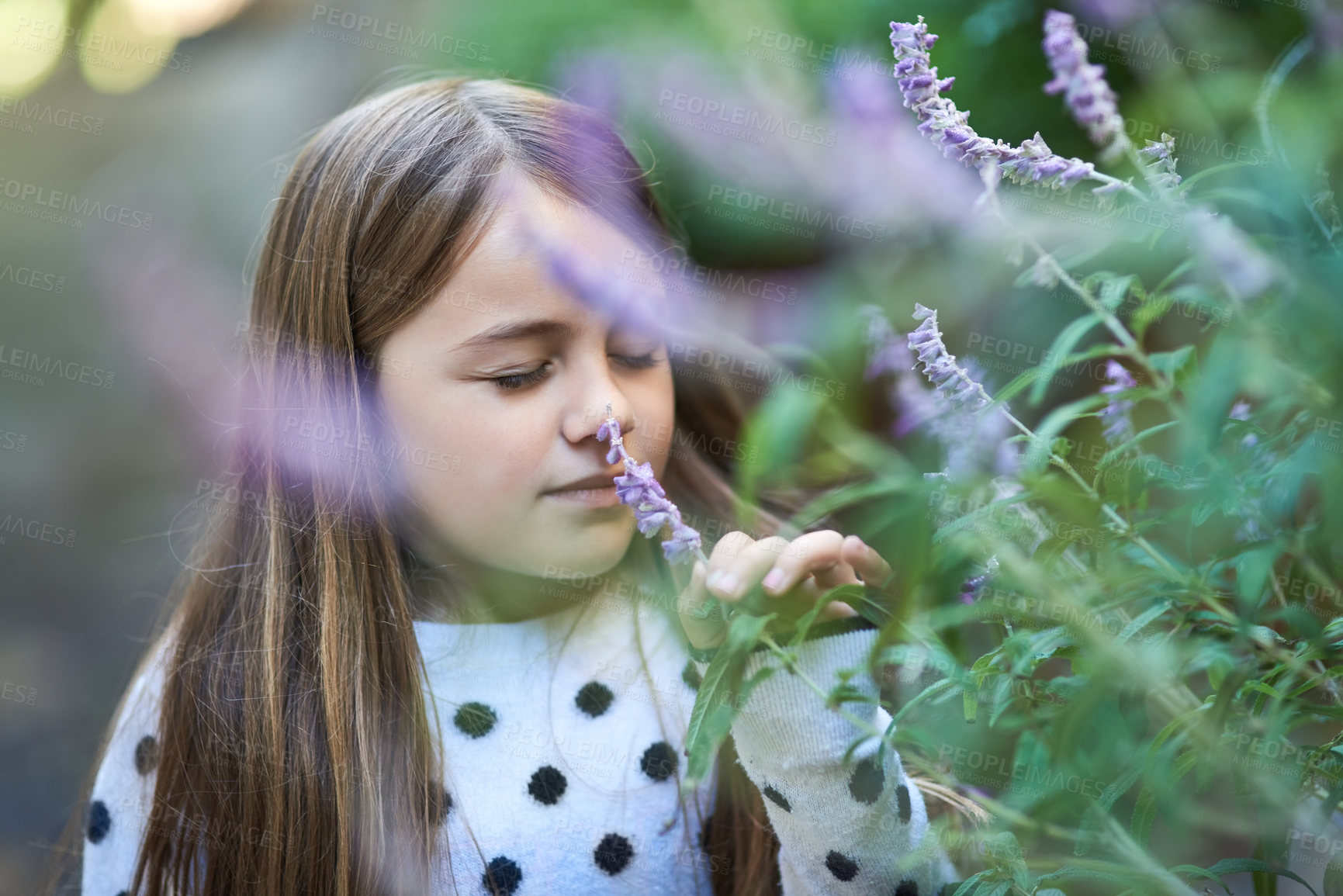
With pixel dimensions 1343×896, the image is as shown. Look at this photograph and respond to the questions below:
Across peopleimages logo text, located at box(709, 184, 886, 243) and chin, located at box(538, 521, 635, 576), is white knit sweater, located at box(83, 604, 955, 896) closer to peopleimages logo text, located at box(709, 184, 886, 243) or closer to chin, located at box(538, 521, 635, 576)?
chin, located at box(538, 521, 635, 576)

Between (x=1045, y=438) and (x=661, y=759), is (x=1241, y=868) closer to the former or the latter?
(x=1045, y=438)

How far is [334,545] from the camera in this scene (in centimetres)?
103

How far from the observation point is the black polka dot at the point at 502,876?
0.96 m

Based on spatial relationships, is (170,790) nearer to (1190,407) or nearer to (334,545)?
(334,545)

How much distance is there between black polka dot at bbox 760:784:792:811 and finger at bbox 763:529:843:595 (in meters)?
0.21

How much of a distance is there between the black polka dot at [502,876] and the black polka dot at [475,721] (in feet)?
0.41

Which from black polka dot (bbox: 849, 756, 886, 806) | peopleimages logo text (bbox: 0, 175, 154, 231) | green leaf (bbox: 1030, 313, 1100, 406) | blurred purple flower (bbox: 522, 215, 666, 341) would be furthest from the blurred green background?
black polka dot (bbox: 849, 756, 886, 806)

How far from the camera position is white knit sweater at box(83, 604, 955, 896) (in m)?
0.96

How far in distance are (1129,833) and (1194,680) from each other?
0.70 m

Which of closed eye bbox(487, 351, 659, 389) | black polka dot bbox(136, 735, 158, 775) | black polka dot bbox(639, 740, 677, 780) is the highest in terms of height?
closed eye bbox(487, 351, 659, 389)

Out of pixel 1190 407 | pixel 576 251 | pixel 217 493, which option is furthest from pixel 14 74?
pixel 1190 407

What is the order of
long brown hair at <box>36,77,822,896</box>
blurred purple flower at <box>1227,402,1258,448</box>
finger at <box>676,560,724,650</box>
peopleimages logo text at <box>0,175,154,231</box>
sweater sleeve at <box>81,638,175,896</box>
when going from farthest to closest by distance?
peopleimages logo text at <box>0,175,154,231</box> → sweater sleeve at <box>81,638,175,896</box> → long brown hair at <box>36,77,822,896</box> → finger at <box>676,560,724,650</box> → blurred purple flower at <box>1227,402,1258,448</box>

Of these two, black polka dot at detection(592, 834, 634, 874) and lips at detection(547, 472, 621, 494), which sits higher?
lips at detection(547, 472, 621, 494)

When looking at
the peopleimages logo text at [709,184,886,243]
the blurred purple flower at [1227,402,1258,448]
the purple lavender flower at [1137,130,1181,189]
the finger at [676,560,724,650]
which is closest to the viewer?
the purple lavender flower at [1137,130,1181,189]
